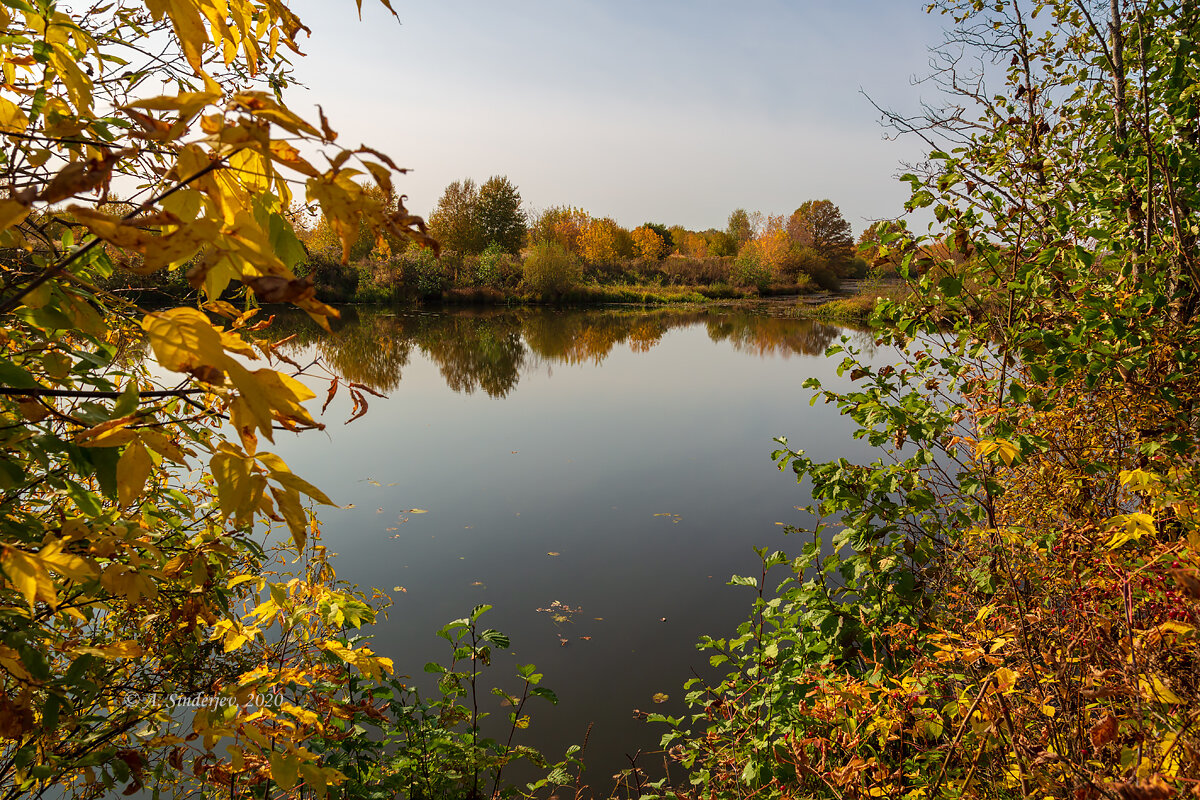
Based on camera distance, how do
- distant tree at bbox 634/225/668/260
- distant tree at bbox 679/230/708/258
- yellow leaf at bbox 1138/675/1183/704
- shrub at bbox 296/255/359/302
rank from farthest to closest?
distant tree at bbox 679/230/708/258, distant tree at bbox 634/225/668/260, shrub at bbox 296/255/359/302, yellow leaf at bbox 1138/675/1183/704

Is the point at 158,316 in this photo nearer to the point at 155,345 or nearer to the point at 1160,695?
A: the point at 155,345

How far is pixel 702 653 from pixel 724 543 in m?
Answer: 1.58

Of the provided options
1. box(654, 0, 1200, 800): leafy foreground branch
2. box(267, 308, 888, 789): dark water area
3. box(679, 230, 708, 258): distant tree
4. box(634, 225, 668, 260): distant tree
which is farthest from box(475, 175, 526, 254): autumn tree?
box(654, 0, 1200, 800): leafy foreground branch

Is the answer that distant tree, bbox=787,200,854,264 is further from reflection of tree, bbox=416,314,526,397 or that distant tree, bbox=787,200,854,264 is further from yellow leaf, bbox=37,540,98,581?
yellow leaf, bbox=37,540,98,581

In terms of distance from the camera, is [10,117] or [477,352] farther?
[477,352]

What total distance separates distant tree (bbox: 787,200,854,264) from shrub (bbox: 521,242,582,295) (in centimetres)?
2957

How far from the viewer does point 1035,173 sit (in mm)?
3008

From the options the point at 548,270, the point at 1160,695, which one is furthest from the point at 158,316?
the point at 548,270

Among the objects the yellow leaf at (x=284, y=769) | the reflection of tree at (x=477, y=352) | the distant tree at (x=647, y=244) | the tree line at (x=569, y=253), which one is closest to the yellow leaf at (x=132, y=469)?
the yellow leaf at (x=284, y=769)

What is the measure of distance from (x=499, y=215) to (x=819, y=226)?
32822mm

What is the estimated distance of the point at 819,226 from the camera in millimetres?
56188

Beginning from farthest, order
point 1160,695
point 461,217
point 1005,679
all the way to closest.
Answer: point 461,217 → point 1005,679 → point 1160,695

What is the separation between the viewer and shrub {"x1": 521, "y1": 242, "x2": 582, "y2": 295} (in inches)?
1249

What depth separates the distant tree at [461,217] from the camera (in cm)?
3700
